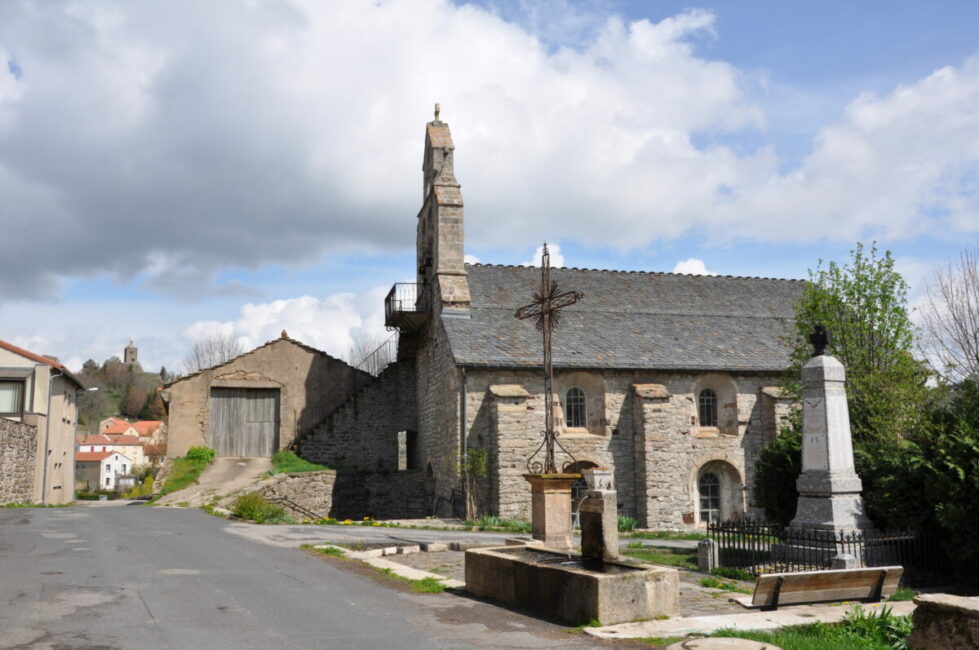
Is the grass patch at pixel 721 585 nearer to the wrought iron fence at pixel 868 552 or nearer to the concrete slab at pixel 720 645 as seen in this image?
the wrought iron fence at pixel 868 552

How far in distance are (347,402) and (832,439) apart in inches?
819

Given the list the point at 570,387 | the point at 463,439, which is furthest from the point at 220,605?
the point at 570,387

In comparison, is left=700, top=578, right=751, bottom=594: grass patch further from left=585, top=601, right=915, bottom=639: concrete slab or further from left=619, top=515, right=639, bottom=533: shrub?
left=619, top=515, right=639, bottom=533: shrub

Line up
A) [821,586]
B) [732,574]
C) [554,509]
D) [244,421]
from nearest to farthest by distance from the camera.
Result: [821,586] → [732,574] → [554,509] → [244,421]

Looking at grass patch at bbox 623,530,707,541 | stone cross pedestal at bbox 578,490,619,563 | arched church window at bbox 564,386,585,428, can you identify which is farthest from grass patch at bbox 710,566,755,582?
arched church window at bbox 564,386,585,428

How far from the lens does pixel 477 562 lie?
10039 millimetres

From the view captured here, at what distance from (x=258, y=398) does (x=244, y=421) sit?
1032mm

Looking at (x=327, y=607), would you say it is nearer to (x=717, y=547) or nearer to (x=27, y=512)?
(x=717, y=547)

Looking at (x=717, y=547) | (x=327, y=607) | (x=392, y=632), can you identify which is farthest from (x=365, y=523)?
(x=392, y=632)

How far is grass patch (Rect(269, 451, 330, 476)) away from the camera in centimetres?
2781

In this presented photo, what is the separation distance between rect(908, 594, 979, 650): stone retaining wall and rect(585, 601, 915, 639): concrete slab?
1296 mm

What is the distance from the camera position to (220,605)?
351 inches

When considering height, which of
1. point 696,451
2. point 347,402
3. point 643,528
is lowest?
point 643,528

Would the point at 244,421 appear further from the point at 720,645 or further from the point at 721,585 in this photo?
the point at 720,645
